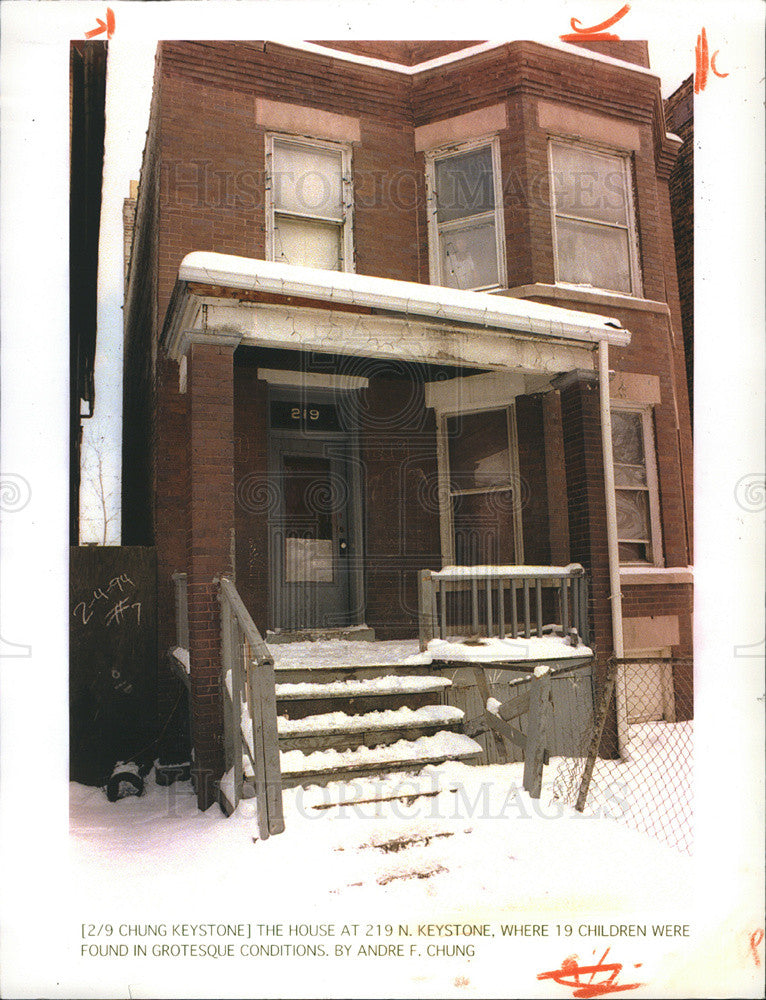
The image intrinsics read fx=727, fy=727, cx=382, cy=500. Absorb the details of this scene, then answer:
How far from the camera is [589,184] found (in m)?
8.54

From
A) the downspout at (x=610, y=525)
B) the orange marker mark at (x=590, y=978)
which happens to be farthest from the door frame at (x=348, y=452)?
the orange marker mark at (x=590, y=978)

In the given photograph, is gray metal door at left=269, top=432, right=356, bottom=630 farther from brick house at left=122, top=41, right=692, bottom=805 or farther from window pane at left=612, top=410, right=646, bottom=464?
window pane at left=612, top=410, right=646, bottom=464

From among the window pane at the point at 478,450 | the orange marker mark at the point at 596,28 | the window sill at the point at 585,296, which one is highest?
the window sill at the point at 585,296

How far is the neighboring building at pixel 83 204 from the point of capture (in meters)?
6.10

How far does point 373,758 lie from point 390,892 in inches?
45.3

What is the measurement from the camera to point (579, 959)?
3.05 metres

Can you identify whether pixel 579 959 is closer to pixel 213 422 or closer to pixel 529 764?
pixel 529 764

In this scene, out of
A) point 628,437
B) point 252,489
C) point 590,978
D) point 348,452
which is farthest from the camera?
point 628,437

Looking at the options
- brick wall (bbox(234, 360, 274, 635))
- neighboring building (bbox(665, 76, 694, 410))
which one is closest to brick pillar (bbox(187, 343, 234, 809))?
brick wall (bbox(234, 360, 274, 635))

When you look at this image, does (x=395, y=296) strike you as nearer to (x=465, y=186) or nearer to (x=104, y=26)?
(x=104, y=26)

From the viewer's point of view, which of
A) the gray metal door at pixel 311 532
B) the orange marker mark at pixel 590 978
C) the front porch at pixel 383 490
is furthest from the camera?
the gray metal door at pixel 311 532

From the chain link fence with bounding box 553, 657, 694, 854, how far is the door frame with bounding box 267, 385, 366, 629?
108 inches

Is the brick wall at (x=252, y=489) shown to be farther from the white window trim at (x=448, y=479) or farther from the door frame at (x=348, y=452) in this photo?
the white window trim at (x=448, y=479)

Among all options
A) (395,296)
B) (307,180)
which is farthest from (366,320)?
(307,180)
